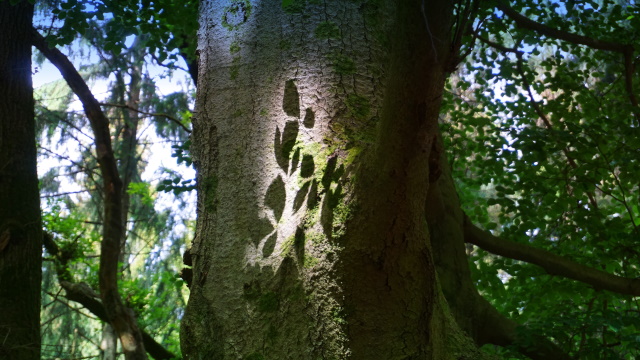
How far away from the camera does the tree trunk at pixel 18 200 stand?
4020 mm

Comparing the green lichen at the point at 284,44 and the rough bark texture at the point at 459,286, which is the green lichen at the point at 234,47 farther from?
the rough bark texture at the point at 459,286

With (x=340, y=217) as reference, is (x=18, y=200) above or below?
above

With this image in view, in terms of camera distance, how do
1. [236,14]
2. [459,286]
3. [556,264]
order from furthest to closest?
[556,264]
[459,286]
[236,14]

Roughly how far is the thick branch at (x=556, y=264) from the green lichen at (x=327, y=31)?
296cm

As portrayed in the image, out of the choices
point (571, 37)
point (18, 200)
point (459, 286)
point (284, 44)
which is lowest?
point (459, 286)

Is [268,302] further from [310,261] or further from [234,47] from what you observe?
[234,47]

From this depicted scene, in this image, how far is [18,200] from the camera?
4.35 m

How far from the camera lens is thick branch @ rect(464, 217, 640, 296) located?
412 centimetres

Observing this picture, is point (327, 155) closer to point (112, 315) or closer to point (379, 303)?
point (379, 303)

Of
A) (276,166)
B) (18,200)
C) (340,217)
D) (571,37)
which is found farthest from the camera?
(571,37)

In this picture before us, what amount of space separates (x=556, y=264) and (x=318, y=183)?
10.9ft

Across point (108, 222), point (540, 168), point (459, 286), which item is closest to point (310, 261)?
point (459, 286)

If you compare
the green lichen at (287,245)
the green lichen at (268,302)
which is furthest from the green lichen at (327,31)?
the green lichen at (268,302)

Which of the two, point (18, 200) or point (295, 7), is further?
point (18, 200)
